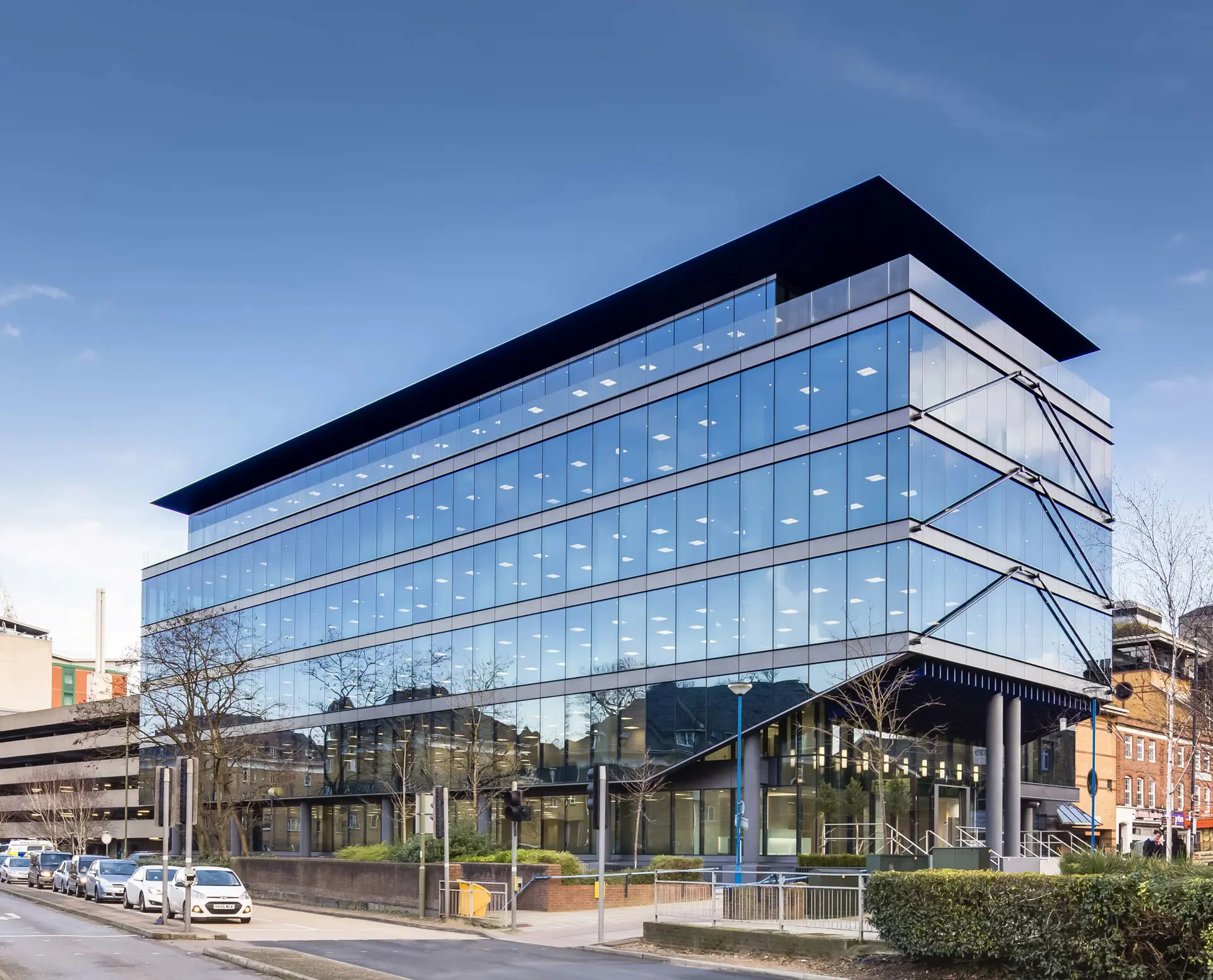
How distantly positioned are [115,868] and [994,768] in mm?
30632

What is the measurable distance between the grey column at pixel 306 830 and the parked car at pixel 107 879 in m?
22.9

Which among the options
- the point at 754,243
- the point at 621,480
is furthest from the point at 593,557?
the point at 754,243

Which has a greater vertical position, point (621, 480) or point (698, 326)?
point (698, 326)

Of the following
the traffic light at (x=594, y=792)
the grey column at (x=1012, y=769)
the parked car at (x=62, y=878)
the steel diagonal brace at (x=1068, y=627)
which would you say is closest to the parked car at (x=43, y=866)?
the parked car at (x=62, y=878)

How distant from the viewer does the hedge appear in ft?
55.1

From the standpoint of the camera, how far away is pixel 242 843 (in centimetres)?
5659

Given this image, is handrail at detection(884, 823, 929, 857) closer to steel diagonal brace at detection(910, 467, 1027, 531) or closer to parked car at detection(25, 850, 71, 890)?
steel diagonal brace at detection(910, 467, 1027, 531)

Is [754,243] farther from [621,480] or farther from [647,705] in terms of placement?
[647,705]

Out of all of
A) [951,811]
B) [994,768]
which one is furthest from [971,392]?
[951,811]

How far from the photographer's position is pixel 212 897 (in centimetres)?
3378

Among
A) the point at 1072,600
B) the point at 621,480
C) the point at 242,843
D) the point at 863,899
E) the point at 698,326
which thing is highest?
the point at 698,326

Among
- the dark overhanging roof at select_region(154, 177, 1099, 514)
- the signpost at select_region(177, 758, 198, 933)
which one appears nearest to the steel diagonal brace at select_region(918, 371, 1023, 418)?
the dark overhanging roof at select_region(154, 177, 1099, 514)

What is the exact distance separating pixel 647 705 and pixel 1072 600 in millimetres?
16440

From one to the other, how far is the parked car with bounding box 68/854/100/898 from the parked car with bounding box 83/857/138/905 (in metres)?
1.41
